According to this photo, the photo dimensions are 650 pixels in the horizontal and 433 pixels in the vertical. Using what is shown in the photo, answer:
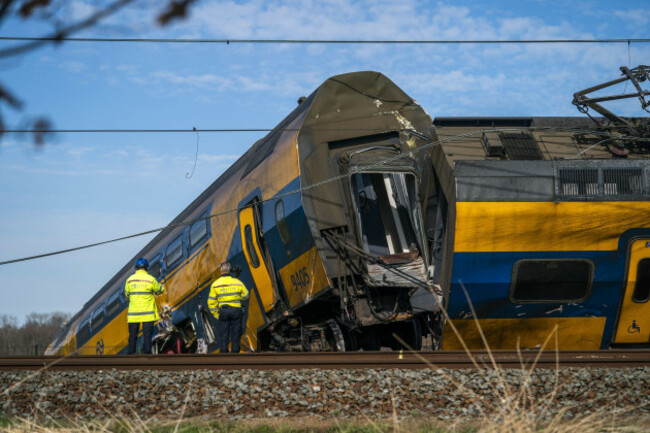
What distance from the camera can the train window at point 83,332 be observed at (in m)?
20.1

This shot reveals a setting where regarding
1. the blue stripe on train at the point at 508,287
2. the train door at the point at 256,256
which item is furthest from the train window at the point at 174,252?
the blue stripe on train at the point at 508,287

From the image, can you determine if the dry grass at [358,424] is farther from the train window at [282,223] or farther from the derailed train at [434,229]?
the train window at [282,223]

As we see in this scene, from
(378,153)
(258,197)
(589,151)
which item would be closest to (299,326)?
(258,197)

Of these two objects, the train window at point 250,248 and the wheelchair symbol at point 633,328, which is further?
the train window at point 250,248

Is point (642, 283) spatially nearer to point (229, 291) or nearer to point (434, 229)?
point (434, 229)

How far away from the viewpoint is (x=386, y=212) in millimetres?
12055

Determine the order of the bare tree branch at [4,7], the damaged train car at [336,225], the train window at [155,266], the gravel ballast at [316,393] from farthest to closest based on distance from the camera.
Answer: the train window at [155,266]
the damaged train car at [336,225]
the gravel ballast at [316,393]
the bare tree branch at [4,7]

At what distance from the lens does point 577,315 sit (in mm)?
10695

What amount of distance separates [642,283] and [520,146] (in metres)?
2.52

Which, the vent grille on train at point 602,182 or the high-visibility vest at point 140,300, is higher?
the vent grille on train at point 602,182

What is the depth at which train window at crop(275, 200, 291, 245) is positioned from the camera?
11.5 meters

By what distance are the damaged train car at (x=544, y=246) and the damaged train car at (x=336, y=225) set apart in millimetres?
674

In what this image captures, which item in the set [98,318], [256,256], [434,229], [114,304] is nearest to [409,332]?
[434,229]

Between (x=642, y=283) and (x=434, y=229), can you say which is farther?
(x=434, y=229)
